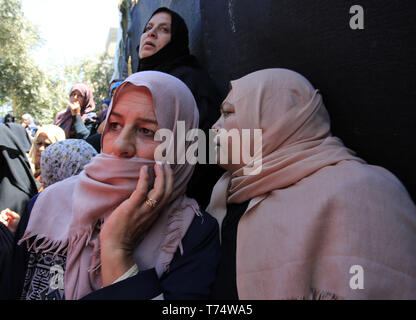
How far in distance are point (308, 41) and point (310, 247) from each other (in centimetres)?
134

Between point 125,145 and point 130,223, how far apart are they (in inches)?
13.3

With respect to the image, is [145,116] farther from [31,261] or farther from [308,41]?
[308,41]

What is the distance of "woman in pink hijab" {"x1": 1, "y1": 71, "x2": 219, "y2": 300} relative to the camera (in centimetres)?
124

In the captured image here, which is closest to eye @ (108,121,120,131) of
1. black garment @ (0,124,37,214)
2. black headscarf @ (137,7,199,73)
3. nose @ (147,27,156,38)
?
black headscarf @ (137,7,199,73)

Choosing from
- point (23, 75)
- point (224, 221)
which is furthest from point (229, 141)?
point (23, 75)

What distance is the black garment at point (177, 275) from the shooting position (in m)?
1.18

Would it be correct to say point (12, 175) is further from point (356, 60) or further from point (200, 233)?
point (356, 60)

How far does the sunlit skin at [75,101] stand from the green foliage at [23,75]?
31.4 ft

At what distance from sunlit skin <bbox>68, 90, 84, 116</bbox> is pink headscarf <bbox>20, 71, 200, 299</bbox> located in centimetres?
310

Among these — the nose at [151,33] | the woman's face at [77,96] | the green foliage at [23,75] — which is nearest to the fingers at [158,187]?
the nose at [151,33]

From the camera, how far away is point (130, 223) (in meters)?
1.29

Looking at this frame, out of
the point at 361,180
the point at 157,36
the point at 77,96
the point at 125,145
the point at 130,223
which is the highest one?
the point at 157,36

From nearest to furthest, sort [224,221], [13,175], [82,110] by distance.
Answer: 1. [224,221]
2. [13,175]
3. [82,110]
